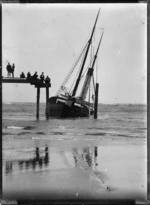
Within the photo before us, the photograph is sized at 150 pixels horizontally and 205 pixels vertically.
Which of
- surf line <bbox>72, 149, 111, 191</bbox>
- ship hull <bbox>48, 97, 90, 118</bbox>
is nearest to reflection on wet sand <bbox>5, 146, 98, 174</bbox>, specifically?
surf line <bbox>72, 149, 111, 191</bbox>

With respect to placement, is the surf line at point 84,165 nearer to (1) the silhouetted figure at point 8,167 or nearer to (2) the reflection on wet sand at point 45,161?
(2) the reflection on wet sand at point 45,161

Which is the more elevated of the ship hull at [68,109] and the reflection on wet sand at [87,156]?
the ship hull at [68,109]

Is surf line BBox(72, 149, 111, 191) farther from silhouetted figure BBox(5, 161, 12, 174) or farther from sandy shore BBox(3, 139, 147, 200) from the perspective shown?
silhouetted figure BBox(5, 161, 12, 174)

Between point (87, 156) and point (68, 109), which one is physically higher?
point (68, 109)

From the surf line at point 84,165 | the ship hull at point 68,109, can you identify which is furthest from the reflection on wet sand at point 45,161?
the ship hull at point 68,109

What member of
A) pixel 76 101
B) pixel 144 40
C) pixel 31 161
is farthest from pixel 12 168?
pixel 76 101

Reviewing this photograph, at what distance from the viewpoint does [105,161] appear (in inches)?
162

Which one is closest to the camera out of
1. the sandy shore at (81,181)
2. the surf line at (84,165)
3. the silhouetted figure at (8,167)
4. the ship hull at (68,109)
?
the sandy shore at (81,181)

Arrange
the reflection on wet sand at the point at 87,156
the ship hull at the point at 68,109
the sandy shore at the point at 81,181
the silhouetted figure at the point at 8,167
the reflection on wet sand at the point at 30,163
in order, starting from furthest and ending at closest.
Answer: the ship hull at the point at 68,109 → the reflection on wet sand at the point at 87,156 → the reflection on wet sand at the point at 30,163 → the silhouetted figure at the point at 8,167 → the sandy shore at the point at 81,181

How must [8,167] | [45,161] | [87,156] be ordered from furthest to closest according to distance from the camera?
[87,156] → [45,161] → [8,167]

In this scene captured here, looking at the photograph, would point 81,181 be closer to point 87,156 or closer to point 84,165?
point 84,165

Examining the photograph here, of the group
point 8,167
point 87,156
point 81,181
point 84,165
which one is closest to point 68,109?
point 87,156

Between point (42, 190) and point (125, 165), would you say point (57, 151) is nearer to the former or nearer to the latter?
point (125, 165)

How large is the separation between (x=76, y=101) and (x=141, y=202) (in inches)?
409
